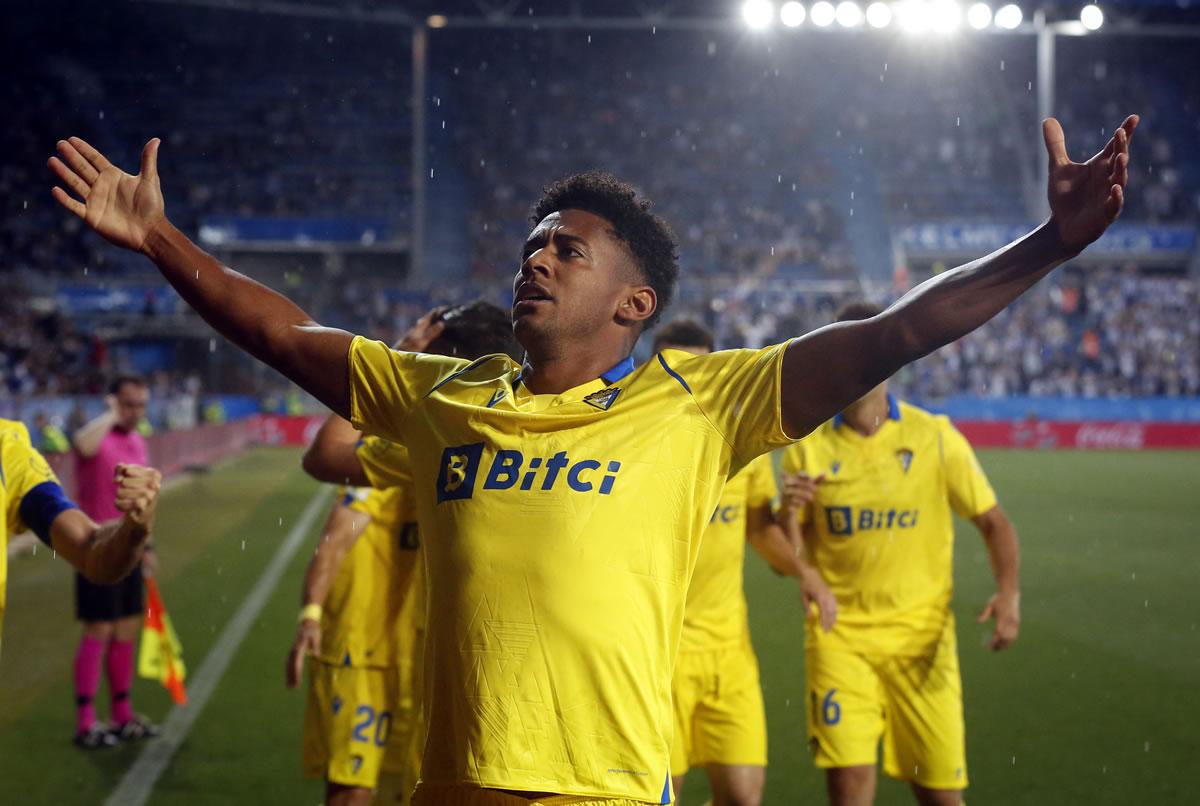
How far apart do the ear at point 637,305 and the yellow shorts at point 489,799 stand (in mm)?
1053

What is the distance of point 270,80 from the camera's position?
43.2 metres

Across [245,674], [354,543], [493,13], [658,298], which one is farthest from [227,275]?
[493,13]

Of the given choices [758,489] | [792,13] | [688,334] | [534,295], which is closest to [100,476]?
[688,334]

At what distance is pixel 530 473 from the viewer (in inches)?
96.5

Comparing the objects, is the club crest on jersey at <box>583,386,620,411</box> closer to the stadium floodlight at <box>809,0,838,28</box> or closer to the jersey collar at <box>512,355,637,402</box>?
the jersey collar at <box>512,355,637,402</box>

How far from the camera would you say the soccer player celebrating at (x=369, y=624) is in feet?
13.7

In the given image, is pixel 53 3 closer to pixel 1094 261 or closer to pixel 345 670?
pixel 1094 261

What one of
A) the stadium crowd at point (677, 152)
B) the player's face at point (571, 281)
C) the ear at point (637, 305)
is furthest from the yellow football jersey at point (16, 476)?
the stadium crowd at point (677, 152)

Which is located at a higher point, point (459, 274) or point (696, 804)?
point (459, 274)

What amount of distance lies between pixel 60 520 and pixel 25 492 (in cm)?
15

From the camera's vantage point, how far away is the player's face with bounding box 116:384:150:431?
299 inches

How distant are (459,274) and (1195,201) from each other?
85.2ft

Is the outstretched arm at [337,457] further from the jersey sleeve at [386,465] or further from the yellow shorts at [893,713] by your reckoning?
the yellow shorts at [893,713]

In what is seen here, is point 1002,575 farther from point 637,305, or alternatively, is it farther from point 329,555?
point 637,305
